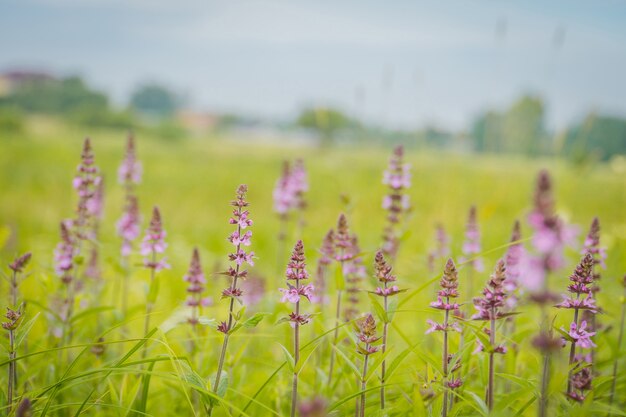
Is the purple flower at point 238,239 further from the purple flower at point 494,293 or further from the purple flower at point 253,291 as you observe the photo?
the purple flower at point 253,291

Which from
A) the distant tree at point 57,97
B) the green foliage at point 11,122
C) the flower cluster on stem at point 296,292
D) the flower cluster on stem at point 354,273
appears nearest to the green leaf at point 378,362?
the flower cluster on stem at point 296,292

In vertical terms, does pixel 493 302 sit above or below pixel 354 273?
above

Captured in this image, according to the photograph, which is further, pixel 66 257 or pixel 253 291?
pixel 253 291

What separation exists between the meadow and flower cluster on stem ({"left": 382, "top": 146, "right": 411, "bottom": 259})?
17cm

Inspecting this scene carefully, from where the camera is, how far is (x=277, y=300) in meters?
3.50

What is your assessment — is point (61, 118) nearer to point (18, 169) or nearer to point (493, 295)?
point (18, 169)

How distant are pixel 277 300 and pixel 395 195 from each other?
1.22 metres

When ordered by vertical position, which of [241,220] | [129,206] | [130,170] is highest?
[130,170]

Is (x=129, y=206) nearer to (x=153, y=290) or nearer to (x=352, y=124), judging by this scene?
(x=153, y=290)

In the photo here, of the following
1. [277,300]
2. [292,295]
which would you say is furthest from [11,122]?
[292,295]

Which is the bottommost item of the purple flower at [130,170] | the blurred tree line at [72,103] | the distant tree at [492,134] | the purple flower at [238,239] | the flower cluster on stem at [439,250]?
the flower cluster on stem at [439,250]

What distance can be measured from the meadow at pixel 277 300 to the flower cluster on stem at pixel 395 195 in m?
0.17

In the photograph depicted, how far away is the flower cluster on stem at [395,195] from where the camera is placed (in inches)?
144

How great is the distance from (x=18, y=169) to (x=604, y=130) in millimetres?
18261
